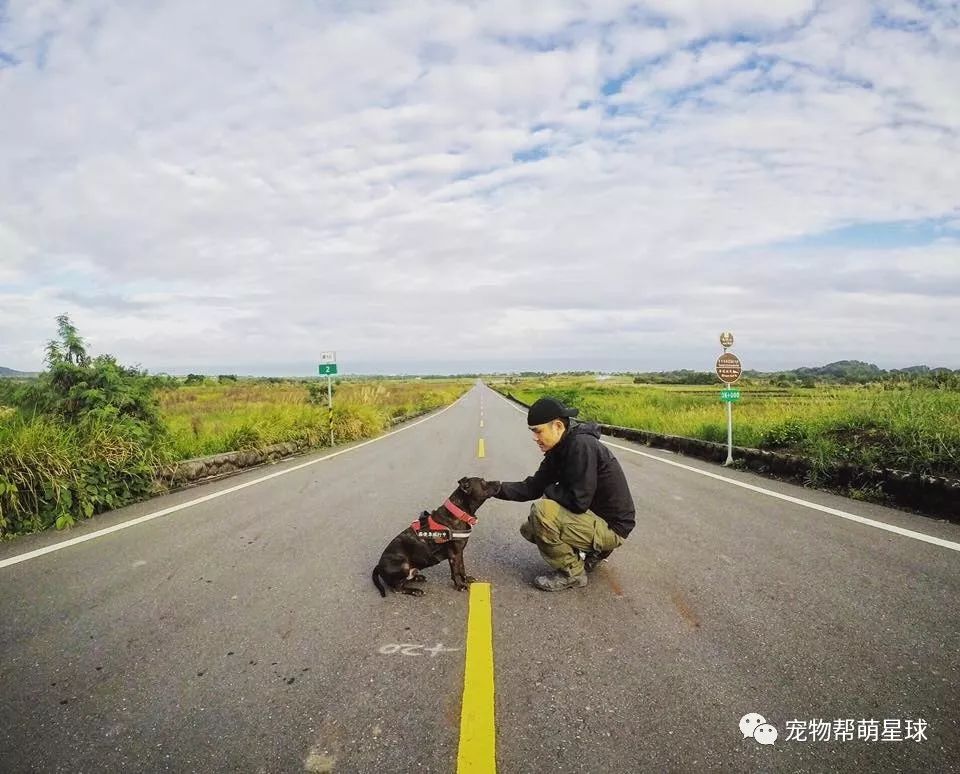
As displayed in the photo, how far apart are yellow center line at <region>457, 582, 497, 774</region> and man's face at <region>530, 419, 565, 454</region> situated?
1.24m

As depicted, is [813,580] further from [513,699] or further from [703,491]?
[703,491]

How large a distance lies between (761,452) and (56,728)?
9.71 meters

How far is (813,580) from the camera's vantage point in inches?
151

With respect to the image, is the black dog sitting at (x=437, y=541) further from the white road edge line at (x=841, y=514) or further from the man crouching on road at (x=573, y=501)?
the white road edge line at (x=841, y=514)

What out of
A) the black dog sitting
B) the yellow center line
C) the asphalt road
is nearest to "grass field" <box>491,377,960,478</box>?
the asphalt road

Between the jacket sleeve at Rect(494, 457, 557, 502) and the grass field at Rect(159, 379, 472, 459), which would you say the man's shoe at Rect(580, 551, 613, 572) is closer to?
the jacket sleeve at Rect(494, 457, 557, 502)

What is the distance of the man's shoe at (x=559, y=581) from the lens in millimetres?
3750

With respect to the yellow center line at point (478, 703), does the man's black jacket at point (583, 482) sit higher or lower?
higher

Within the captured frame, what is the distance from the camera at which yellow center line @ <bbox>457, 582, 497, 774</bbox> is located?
6.61 feet

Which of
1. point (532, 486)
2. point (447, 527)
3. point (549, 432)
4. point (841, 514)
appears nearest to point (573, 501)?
point (532, 486)

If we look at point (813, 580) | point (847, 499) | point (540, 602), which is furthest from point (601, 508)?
point (847, 499)

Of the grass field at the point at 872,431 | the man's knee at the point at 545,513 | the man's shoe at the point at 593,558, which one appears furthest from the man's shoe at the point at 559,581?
the grass field at the point at 872,431

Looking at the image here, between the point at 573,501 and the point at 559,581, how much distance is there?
1.96 feet

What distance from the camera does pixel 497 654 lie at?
9.29ft
